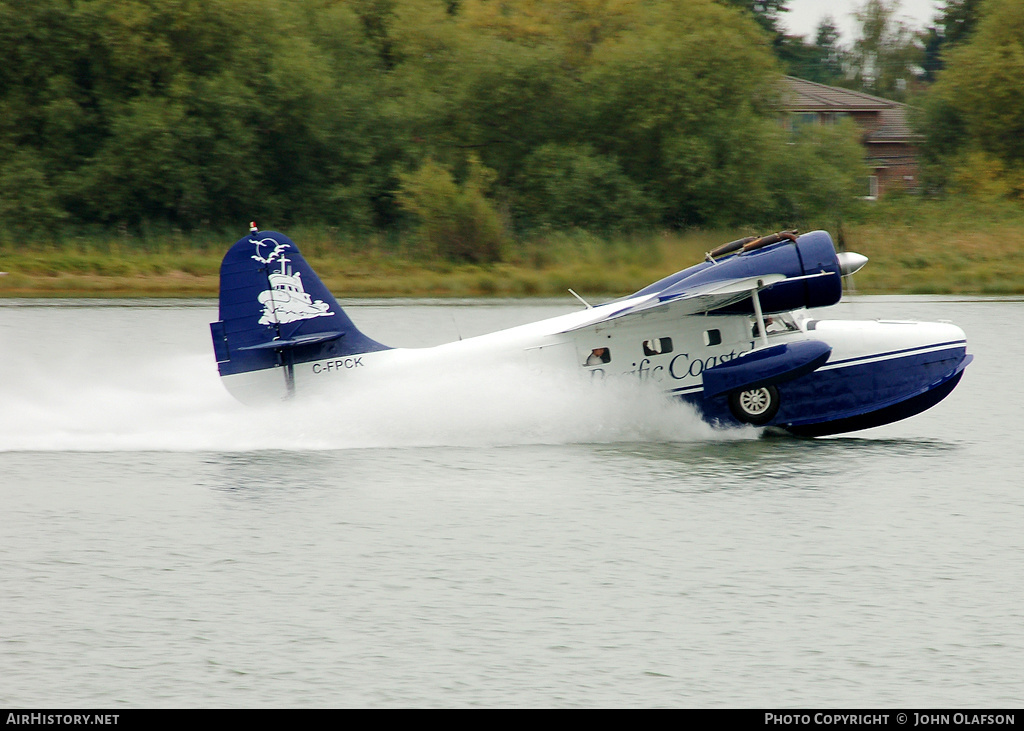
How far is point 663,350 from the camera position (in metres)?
13.1

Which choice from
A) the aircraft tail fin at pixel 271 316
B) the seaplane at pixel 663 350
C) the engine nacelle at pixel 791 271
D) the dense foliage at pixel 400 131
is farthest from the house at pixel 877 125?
the aircraft tail fin at pixel 271 316

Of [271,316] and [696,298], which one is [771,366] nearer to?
[696,298]

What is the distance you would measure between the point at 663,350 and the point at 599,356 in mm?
771

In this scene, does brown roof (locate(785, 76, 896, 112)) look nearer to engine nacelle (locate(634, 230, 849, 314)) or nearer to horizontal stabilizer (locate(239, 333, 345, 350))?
engine nacelle (locate(634, 230, 849, 314))

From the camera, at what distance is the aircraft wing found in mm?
12289

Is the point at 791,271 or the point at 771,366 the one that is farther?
the point at 771,366

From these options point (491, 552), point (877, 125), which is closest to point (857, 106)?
point (877, 125)

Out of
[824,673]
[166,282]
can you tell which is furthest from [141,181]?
[824,673]

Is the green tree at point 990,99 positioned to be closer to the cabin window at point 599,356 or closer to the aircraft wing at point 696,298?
the aircraft wing at point 696,298

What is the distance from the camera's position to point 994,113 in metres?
43.9

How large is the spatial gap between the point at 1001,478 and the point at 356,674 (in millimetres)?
8430

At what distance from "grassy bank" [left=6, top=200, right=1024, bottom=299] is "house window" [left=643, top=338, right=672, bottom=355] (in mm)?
16819

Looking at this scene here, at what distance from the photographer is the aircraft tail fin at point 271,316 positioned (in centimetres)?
1303

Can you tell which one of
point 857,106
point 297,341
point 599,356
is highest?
point 857,106
